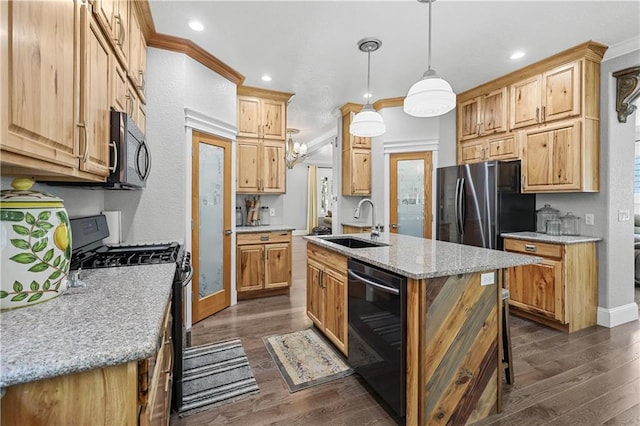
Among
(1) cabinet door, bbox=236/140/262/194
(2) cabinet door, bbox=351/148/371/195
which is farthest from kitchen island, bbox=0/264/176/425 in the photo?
(2) cabinet door, bbox=351/148/371/195

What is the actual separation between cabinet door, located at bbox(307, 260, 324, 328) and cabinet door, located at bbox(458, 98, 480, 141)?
118 inches

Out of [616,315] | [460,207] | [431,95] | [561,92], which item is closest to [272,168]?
[460,207]

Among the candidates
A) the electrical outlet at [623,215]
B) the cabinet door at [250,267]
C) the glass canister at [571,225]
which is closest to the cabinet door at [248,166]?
the cabinet door at [250,267]

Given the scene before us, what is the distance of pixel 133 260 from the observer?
73.0 inches

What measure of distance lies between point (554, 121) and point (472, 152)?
3.34 feet

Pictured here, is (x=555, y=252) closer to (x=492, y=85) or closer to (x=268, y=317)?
(x=492, y=85)

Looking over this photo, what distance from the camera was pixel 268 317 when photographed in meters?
3.39

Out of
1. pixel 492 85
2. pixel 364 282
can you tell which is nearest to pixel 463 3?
pixel 492 85

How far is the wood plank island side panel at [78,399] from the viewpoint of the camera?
2.37ft

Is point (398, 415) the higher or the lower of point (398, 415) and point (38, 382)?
the lower

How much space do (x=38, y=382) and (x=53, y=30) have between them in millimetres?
1096

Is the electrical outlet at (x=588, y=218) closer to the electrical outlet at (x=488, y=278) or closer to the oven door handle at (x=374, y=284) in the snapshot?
the electrical outlet at (x=488, y=278)

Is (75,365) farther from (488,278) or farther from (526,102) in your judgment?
(526,102)

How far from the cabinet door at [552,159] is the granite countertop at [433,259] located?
1.81 metres
